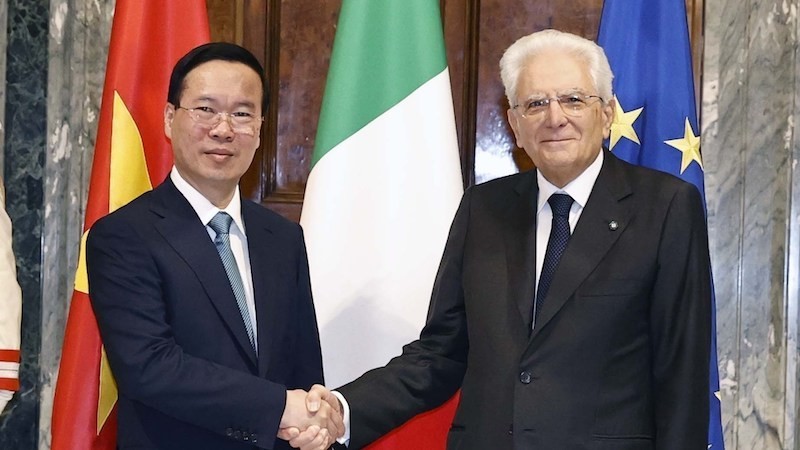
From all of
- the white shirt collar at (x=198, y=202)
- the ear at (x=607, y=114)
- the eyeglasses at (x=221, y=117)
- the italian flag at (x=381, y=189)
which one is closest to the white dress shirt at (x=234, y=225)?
the white shirt collar at (x=198, y=202)

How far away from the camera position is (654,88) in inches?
107

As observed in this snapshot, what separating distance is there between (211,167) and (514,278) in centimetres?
69

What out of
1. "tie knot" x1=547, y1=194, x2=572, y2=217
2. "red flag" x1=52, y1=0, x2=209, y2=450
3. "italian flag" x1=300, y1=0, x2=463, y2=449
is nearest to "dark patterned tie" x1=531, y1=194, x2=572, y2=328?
"tie knot" x1=547, y1=194, x2=572, y2=217

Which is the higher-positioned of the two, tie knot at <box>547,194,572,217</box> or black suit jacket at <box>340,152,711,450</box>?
tie knot at <box>547,194,572,217</box>

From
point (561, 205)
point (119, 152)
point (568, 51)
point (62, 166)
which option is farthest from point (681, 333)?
point (62, 166)

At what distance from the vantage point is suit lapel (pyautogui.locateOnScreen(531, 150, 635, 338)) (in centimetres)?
195

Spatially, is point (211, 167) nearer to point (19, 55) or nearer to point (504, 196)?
point (504, 196)

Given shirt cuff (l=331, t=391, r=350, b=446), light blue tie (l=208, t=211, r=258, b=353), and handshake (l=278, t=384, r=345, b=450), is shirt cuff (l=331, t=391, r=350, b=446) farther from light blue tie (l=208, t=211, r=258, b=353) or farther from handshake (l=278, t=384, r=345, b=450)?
light blue tie (l=208, t=211, r=258, b=353)

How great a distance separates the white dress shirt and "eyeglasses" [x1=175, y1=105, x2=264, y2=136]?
0.45 ft

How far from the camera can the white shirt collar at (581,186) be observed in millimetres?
2062

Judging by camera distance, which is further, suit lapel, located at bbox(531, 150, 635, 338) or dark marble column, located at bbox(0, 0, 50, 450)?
dark marble column, located at bbox(0, 0, 50, 450)

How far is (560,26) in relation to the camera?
3115mm

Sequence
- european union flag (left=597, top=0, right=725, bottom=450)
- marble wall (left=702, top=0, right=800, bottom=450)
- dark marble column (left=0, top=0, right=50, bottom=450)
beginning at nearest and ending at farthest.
Answer: 1. european union flag (left=597, top=0, right=725, bottom=450)
2. marble wall (left=702, top=0, right=800, bottom=450)
3. dark marble column (left=0, top=0, right=50, bottom=450)

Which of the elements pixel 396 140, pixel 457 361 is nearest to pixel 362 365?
pixel 457 361
